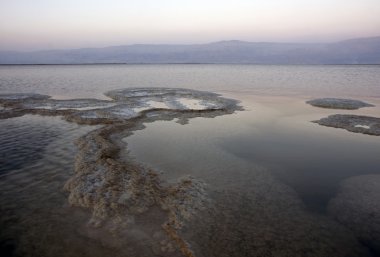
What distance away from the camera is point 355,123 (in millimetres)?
19609

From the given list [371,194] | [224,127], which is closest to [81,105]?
[224,127]

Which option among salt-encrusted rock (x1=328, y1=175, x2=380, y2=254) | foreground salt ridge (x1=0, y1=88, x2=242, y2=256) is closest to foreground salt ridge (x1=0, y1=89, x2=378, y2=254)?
foreground salt ridge (x1=0, y1=88, x2=242, y2=256)

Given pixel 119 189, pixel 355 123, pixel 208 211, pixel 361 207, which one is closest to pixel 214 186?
pixel 208 211

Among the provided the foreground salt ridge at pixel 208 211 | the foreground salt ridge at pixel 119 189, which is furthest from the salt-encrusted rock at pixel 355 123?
the foreground salt ridge at pixel 119 189

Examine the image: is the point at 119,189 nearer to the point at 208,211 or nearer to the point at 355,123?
the point at 208,211

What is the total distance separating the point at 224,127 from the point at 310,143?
5417mm

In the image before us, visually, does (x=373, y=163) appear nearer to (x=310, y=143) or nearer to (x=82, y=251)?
(x=310, y=143)

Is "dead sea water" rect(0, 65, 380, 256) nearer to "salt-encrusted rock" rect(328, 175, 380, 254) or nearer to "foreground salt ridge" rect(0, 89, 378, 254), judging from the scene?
"foreground salt ridge" rect(0, 89, 378, 254)

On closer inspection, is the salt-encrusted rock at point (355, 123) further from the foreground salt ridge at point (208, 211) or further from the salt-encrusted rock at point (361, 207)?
the foreground salt ridge at point (208, 211)

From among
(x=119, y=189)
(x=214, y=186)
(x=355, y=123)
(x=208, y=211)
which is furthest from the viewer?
(x=355, y=123)

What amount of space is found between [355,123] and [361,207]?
12377 mm

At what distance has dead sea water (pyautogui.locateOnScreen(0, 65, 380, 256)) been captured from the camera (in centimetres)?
699

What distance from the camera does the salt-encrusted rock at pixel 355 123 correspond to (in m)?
17.8

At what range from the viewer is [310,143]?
15.3 metres
